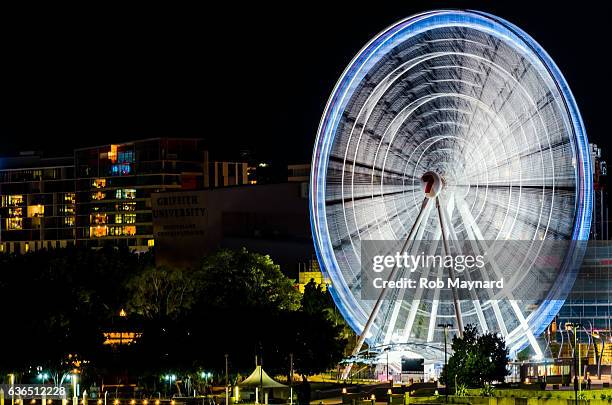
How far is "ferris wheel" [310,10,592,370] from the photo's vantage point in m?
60.0

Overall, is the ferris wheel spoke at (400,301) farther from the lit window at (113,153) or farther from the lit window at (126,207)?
the lit window at (113,153)

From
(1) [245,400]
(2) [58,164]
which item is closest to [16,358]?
(1) [245,400]

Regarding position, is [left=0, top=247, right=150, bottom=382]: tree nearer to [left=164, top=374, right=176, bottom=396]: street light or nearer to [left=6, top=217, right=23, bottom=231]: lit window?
[left=164, top=374, right=176, bottom=396]: street light

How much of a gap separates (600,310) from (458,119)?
4081 centimetres

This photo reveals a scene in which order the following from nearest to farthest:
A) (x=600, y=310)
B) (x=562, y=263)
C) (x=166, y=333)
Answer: (x=562, y=263) → (x=166, y=333) → (x=600, y=310)

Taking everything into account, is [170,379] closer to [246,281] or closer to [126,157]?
[246,281]

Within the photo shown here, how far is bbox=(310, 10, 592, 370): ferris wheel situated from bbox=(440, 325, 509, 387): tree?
234 centimetres

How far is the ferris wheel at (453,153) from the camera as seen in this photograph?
60.0 m

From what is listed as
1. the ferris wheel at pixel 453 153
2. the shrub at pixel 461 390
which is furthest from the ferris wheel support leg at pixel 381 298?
the shrub at pixel 461 390

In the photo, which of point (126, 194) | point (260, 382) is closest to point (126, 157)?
point (126, 194)

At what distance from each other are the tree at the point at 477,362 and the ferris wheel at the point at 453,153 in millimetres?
2341

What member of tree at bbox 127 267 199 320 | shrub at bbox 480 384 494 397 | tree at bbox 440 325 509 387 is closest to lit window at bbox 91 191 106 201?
tree at bbox 127 267 199 320

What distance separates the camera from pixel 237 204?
124375mm

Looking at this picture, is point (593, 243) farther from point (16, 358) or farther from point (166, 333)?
point (16, 358)
